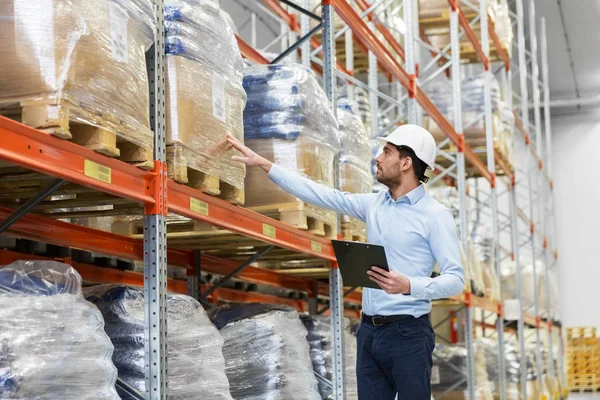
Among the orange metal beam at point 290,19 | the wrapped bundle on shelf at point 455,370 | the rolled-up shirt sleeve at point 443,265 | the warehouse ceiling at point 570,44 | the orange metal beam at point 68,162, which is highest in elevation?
the warehouse ceiling at point 570,44

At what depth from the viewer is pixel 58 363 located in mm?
3299

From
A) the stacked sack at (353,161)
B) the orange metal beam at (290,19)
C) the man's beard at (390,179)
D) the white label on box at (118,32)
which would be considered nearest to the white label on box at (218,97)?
the white label on box at (118,32)

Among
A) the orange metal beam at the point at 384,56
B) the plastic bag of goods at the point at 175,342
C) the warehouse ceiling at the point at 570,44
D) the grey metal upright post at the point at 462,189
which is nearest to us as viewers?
the plastic bag of goods at the point at 175,342

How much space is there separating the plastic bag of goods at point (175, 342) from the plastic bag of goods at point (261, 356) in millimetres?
675

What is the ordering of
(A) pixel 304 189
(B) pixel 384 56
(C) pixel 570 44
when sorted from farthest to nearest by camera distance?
(C) pixel 570 44, (B) pixel 384 56, (A) pixel 304 189

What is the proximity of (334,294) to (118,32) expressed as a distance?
3.11 meters

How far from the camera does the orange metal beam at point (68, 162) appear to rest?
3002 mm

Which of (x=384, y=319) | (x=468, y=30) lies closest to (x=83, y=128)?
(x=384, y=319)

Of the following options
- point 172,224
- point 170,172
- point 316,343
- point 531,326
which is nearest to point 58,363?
point 170,172

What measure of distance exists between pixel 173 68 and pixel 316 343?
9.82ft

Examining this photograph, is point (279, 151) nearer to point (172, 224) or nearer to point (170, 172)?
point (172, 224)

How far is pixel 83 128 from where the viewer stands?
3.50 m

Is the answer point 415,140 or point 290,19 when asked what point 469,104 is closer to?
point 290,19

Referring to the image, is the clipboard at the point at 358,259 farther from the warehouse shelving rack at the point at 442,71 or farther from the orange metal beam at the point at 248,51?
the orange metal beam at the point at 248,51
